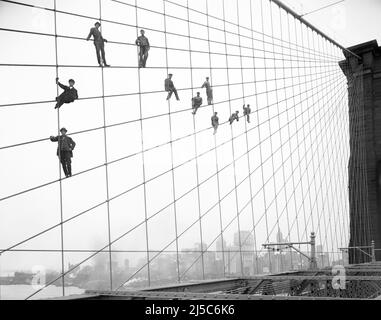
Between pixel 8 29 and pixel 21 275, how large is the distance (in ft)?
11.5

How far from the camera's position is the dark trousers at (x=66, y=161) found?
8031 millimetres

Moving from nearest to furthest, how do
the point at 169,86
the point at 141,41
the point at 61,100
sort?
the point at 61,100 → the point at 141,41 → the point at 169,86

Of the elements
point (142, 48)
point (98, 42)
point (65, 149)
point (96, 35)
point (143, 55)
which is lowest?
point (65, 149)

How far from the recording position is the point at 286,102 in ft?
66.4

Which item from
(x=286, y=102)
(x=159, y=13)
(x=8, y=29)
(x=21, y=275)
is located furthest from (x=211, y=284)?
(x=286, y=102)

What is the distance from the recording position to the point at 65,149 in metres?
8.03

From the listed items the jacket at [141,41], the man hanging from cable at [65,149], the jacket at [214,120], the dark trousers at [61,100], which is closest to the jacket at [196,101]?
the jacket at [214,120]

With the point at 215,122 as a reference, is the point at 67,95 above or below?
below

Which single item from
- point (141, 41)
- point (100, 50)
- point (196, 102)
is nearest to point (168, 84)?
point (141, 41)

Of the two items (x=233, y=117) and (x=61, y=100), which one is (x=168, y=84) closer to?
(x=61, y=100)

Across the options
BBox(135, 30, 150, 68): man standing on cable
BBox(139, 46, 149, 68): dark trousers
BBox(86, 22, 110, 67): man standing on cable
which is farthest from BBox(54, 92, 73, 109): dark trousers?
BBox(139, 46, 149, 68): dark trousers

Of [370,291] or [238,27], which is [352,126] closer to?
[238,27]

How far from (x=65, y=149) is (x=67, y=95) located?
40.9 inches

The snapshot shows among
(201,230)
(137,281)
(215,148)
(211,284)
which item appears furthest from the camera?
(215,148)
